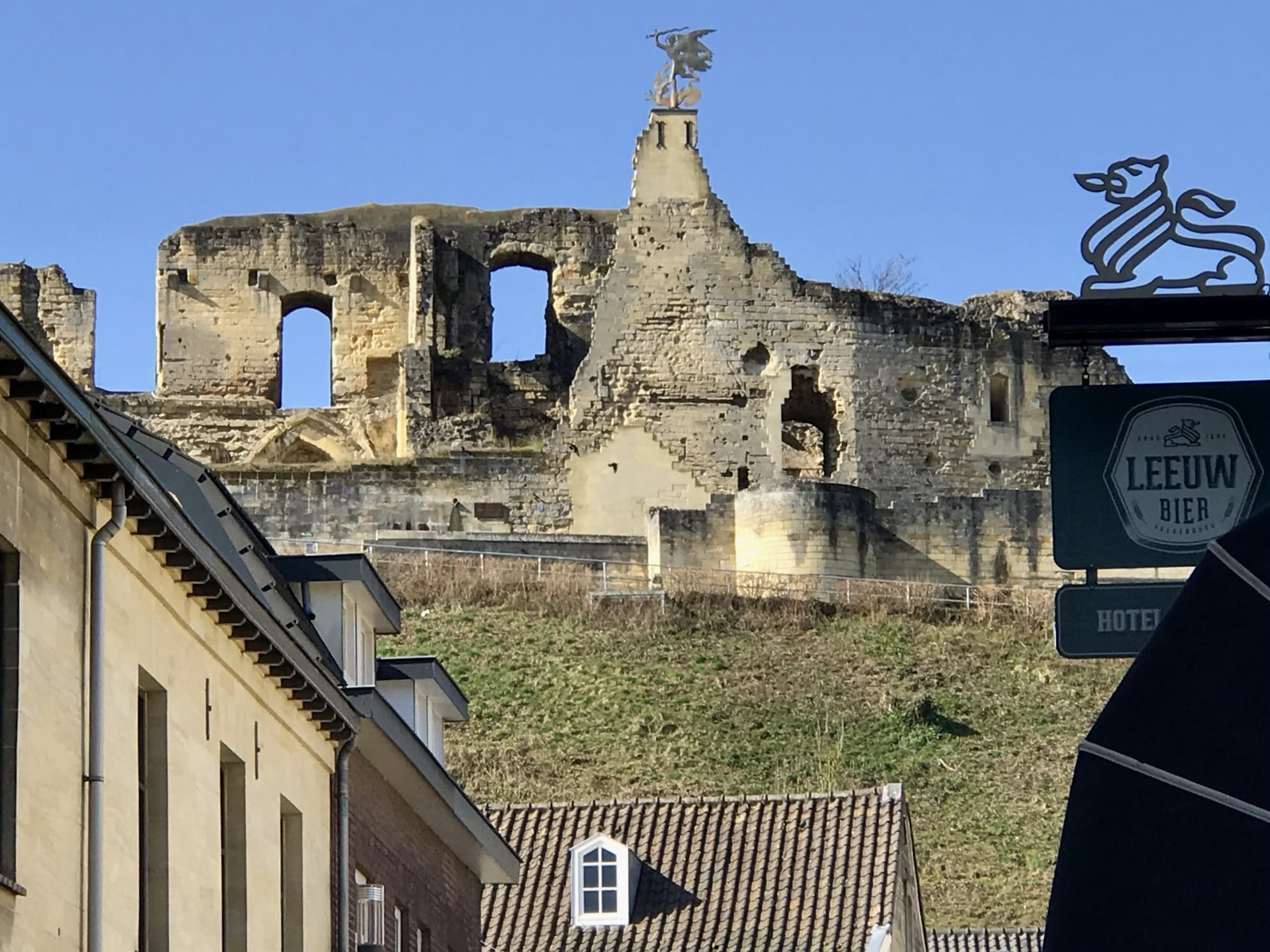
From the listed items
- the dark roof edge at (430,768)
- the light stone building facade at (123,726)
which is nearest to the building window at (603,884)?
the dark roof edge at (430,768)

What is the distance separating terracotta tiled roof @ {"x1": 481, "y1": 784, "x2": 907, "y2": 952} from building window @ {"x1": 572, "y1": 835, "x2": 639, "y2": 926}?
180 mm

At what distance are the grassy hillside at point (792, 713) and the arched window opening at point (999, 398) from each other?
31.2 feet

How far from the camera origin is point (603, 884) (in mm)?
26453

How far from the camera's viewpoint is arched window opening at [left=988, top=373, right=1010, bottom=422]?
57812 millimetres

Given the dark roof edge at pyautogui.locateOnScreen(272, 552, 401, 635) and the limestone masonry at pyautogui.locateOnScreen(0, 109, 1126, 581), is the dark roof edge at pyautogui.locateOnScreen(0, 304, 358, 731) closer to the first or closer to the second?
the dark roof edge at pyautogui.locateOnScreen(272, 552, 401, 635)

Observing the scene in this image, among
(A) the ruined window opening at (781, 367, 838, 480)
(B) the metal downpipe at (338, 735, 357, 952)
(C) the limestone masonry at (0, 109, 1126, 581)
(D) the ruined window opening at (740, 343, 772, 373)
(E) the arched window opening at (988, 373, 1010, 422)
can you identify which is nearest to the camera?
(B) the metal downpipe at (338, 735, 357, 952)

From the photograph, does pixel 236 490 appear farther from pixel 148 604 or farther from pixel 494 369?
pixel 148 604

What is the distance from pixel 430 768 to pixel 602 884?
7444 millimetres

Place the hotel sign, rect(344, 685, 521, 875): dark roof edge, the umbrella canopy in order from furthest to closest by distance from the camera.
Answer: rect(344, 685, 521, 875): dark roof edge, the hotel sign, the umbrella canopy

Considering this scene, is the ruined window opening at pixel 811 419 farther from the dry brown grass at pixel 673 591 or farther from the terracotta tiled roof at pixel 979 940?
the terracotta tiled roof at pixel 979 940

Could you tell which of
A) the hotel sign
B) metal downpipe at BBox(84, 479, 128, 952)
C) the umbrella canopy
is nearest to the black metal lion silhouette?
the hotel sign

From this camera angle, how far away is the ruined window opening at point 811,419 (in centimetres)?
5722

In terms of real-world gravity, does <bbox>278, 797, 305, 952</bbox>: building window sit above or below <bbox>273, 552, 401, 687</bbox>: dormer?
below

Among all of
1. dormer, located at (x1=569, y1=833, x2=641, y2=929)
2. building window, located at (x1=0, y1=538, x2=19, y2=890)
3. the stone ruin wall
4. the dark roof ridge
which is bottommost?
dormer, located at (x1=569, y1=833, x2=641, y2=929)
